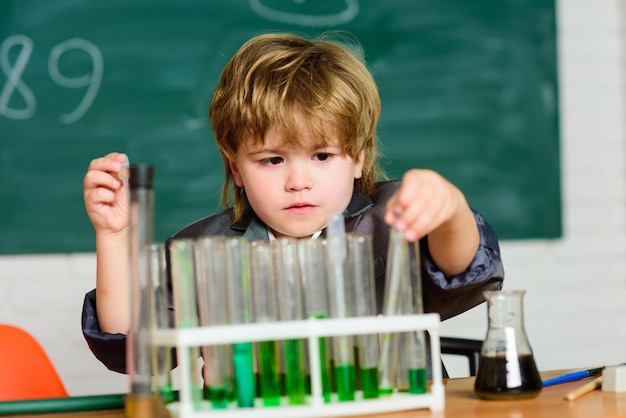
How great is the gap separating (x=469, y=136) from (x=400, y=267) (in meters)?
1.89

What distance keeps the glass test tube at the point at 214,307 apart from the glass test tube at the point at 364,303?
5.3 inches

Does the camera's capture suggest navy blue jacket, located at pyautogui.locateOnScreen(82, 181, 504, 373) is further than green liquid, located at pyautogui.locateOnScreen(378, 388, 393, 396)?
Yes

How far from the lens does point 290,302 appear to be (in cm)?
89

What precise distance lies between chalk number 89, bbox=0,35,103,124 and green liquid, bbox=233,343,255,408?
67.8 inches

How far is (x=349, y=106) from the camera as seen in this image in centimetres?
134

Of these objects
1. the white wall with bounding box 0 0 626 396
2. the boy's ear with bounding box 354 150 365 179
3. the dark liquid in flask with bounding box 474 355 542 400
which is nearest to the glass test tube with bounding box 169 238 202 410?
the dark liquid in flask with bounding box 474 355 542 400

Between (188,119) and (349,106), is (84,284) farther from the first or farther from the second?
(349,106)

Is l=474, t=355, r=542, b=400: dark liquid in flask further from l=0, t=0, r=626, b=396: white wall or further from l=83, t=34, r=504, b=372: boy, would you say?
l=0, t=0, r=626, b=396: white wall

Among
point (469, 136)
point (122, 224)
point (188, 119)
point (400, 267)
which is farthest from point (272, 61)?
point (469, 136)

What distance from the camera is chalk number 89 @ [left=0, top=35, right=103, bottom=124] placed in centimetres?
237

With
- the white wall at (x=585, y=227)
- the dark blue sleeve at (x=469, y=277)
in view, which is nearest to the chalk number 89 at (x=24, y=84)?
the white wall at (x=585, y=227)

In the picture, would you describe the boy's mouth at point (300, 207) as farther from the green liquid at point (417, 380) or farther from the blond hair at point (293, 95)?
the green liquid at point (417, 380)

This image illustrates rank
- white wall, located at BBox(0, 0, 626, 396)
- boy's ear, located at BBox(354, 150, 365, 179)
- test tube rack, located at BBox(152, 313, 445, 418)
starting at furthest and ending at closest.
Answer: white wall, located at BBox(0, 0, 626, 396) → boy's ear, located at BBox(354, 150, 365, 179) → test tube rack, located at BBox(152, 313, 445, 418)

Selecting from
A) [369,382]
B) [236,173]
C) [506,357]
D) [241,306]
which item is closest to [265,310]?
[241,306]
